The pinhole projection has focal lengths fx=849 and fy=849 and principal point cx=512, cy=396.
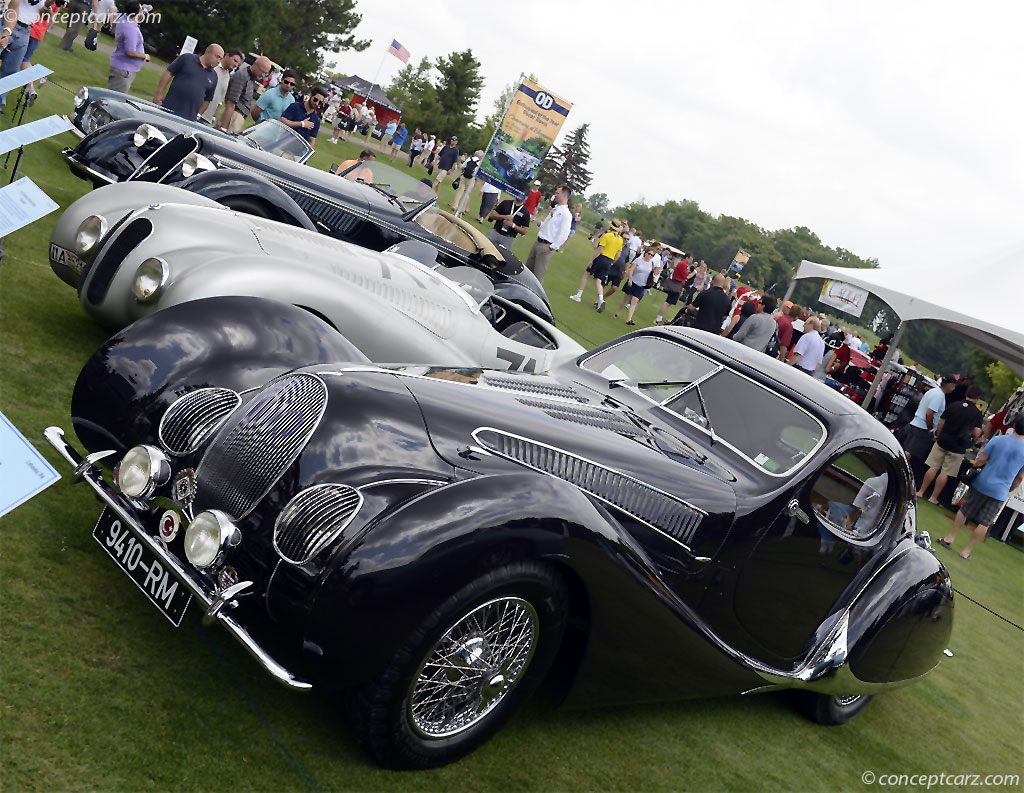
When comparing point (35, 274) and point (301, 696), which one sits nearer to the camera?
point (301, 696)

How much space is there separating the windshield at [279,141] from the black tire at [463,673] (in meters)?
8.43

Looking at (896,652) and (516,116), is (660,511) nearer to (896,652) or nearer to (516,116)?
(896,652)

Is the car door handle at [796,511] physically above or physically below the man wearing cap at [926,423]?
below

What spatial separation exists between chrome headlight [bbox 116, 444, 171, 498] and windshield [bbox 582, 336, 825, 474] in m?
2.50

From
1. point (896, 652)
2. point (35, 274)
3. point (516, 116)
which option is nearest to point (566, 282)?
point (516, 116)

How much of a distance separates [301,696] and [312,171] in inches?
285

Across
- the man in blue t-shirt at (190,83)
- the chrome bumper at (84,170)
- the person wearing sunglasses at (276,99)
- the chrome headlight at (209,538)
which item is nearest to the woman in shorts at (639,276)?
the person wearing sunglasses at (276,99)

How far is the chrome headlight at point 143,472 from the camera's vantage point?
10.1ft

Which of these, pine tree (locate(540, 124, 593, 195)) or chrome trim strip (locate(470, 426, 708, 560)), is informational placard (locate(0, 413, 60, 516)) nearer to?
chrome trim strip (locate(470, 426, 708, 560))

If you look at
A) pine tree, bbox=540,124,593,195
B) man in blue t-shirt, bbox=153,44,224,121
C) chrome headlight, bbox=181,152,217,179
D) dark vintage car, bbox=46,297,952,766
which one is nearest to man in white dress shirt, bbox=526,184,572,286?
man in blue t-shirt, bbox=153,44,224,121

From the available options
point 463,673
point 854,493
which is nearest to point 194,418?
point 463,673

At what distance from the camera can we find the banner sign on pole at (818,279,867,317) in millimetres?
22219

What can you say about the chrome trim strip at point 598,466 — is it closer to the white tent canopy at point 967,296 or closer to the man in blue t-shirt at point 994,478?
the man in blue t-shirt at point 994,478

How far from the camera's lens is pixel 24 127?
428cm
